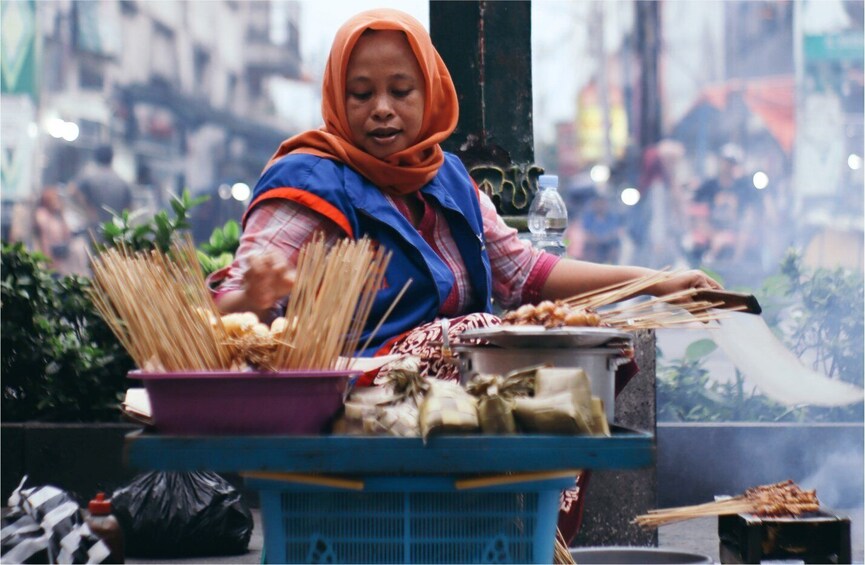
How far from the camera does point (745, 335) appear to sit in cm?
346

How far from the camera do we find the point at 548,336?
203 cm

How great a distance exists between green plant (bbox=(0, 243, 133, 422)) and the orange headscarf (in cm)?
276

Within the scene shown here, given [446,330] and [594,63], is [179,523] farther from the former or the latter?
[594,63]

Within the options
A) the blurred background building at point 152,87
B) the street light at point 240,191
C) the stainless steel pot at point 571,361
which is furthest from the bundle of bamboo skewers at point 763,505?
the blurred background building at point 152,87

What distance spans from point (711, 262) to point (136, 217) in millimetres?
5212

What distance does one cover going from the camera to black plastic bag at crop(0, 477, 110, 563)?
132 inches

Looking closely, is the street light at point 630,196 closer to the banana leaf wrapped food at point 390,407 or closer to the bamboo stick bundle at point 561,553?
the bamboo stick bundle at point 561,553

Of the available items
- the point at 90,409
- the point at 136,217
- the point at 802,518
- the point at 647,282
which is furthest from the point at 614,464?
the point at 136,217

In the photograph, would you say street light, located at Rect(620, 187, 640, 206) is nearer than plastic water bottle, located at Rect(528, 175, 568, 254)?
No

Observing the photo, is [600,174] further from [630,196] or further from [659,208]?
[659,208]

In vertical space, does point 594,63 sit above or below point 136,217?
above

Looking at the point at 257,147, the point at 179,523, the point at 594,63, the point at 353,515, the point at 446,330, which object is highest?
the point at 594,63

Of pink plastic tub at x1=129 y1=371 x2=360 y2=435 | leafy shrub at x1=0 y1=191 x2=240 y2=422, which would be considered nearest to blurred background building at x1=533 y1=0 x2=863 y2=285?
leafy shrub at x1=0 y1=191 x2=240 y2=422

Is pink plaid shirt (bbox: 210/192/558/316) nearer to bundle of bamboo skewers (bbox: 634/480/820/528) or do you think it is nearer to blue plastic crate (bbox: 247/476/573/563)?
blue plastic crate (bbox: 247/476/573/563)
